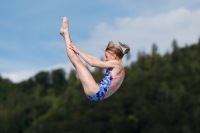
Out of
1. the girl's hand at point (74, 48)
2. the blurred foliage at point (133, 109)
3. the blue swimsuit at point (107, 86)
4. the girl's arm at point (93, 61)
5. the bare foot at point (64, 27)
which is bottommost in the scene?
the blue swimsuit at point (107, 86)

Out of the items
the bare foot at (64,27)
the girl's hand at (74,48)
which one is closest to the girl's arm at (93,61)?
the girl's hand at (74,48)

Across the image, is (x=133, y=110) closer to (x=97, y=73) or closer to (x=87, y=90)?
(x=97, y=73)

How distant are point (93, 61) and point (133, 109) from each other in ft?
474

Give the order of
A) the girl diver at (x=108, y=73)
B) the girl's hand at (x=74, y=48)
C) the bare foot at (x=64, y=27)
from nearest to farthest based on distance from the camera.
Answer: the girl's hand at (x=74, y=48) < the girl diver at (x=108, y=73) < the bare foot at (x=64, y=27)

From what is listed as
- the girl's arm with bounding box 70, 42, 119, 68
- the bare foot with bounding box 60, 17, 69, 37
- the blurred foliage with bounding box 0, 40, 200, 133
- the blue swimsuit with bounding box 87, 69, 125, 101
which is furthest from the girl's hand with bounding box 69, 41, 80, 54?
the blurred foliage with bounding box 0, 40, 200, 133

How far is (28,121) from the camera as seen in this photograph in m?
181

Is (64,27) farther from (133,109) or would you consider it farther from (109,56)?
(133,109)

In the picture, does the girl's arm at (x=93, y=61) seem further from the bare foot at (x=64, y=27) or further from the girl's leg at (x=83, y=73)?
the bare foot at (x=64, y=27)

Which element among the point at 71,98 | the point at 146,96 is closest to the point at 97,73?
the point at 71,98

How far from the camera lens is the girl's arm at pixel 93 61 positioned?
1318cm

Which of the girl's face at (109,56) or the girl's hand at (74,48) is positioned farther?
the girl's face at (109,56)

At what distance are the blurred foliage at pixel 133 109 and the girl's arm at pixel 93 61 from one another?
4917 inches

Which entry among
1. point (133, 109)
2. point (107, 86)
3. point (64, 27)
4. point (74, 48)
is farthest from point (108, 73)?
point (133, 109)

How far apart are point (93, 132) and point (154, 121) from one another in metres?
16.7
